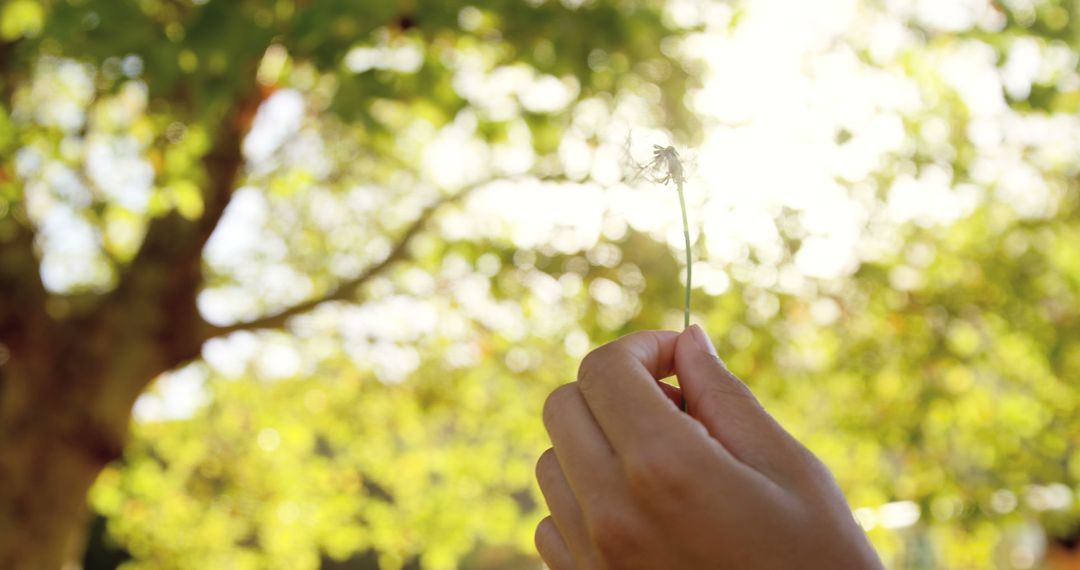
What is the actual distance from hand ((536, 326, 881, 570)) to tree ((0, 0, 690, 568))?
6.00ft

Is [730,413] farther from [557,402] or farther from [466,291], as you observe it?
[466,291]

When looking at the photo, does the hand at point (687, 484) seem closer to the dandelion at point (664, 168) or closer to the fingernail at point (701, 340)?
the fingernail at point (701, 340)

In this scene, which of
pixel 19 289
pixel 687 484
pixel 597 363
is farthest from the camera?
pixel 19 289

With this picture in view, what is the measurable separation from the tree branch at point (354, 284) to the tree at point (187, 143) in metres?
0.01

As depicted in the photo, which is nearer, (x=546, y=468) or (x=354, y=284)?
(x=546, y=468)

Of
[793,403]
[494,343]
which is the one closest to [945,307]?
[793,403]

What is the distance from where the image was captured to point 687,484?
778 millimetres

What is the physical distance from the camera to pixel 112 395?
5477 mm

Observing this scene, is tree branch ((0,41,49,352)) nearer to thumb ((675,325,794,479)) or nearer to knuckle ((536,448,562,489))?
knuckle ((536,448,562,489))

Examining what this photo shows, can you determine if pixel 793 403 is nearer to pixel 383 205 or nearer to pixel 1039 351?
pixel 1039 351

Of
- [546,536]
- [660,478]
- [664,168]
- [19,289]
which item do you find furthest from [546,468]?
[19,289]

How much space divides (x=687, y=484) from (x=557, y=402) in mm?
187

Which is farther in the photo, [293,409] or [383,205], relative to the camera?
[293,409]

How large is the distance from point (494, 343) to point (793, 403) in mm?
2274
